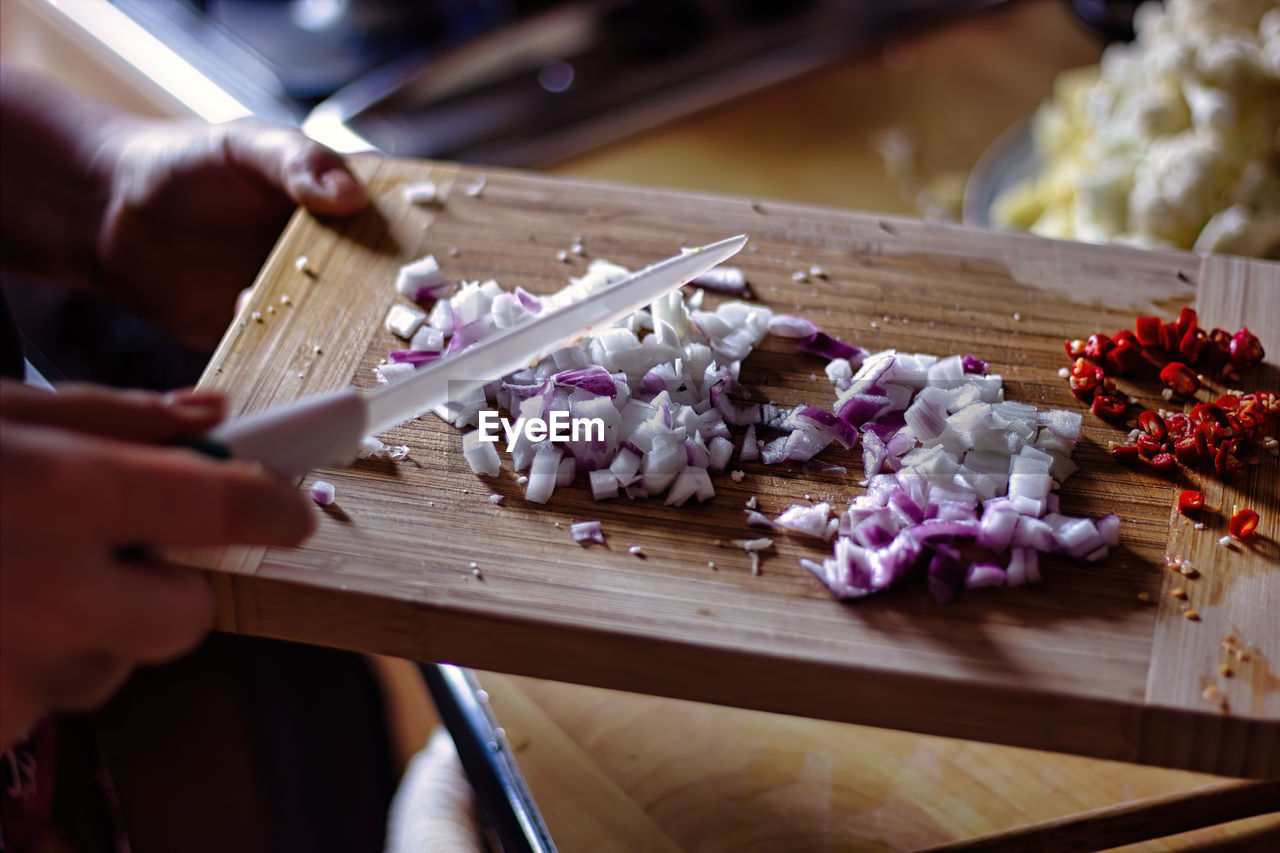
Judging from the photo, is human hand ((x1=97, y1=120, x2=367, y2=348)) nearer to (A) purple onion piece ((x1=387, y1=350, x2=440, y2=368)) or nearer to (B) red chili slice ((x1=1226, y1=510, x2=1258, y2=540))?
(A) purple onion piece ((x1=387, y1=350, x2=440, y2=368))

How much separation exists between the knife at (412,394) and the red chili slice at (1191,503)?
15.6 inches

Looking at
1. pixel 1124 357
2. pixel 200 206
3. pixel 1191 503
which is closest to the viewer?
pixel 1191 503

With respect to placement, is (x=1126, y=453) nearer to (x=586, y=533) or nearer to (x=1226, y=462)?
(x=1226, y=462)

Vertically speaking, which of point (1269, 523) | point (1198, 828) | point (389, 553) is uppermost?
point (1269, 523)

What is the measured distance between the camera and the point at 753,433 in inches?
34.8

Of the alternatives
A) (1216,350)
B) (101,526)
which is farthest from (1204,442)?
(101,526)

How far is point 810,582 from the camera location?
0.77 meters

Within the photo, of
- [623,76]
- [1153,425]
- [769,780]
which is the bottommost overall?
[769,780]

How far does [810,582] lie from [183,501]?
43 centimetres

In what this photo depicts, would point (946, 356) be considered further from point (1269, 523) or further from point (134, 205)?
point (134, 205)

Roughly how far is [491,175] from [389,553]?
49cm

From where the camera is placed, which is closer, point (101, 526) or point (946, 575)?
point (101, 526)

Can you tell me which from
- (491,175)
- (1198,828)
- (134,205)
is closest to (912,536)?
(1198,828)

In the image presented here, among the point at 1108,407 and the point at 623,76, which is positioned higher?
the point at 623,76
